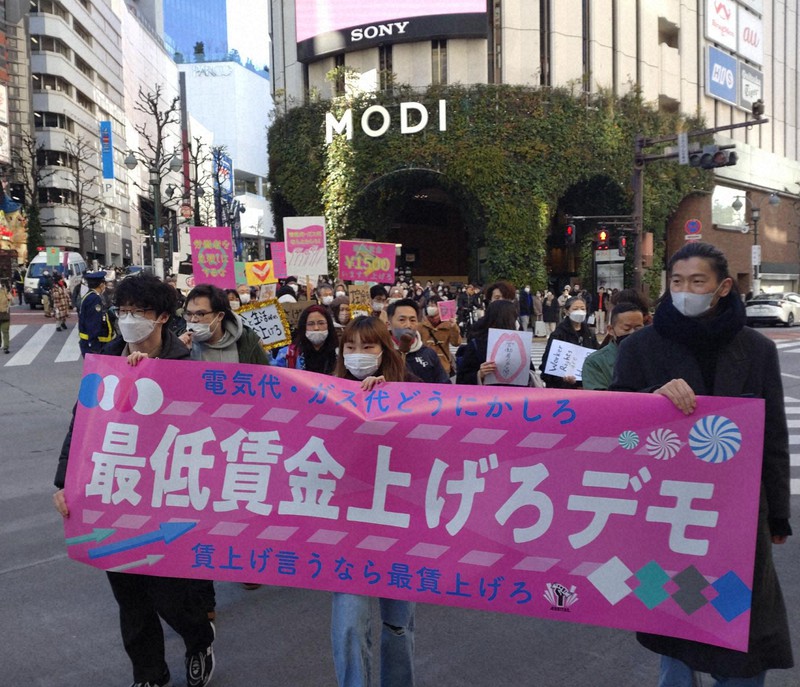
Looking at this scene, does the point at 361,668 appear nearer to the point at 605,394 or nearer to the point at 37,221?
the point at 605,394

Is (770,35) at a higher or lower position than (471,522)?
higher

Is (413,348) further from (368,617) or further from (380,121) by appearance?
(380,121)

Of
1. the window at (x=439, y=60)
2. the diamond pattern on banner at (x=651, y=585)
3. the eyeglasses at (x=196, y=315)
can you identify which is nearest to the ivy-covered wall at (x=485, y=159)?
the window at (x=439, y=60)

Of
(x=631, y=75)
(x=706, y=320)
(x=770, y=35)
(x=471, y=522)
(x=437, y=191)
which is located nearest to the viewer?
(x=706, y=320)

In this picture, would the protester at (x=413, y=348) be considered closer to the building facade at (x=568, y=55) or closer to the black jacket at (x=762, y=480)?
the black jacket at (x=762, y=480)

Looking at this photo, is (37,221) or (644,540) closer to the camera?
(644,540)

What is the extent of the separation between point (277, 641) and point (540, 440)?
1977mm

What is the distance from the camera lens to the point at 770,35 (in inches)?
1854

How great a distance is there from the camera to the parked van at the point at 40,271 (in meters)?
36.0

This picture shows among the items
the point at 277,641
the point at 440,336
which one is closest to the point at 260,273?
the point at 440,336

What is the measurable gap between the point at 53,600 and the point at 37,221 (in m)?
57.4

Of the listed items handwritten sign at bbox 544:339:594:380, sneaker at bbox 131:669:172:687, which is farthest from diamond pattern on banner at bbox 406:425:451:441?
handwritten sign at bbox 544:339:594:380

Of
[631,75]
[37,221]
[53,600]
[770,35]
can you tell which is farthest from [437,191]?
[53,600]

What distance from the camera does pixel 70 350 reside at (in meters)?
20.0
